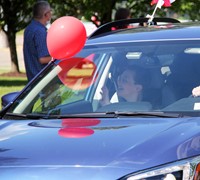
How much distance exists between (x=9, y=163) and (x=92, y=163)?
0.49 metres

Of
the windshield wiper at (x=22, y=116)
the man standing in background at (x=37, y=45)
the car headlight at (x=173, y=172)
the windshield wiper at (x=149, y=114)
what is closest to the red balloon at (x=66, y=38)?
the windshield wiper at (x=22, y=116)

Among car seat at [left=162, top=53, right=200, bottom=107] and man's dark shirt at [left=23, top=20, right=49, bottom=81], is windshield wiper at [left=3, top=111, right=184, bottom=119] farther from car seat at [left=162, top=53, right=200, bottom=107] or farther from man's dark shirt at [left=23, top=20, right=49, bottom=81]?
man's dark shirt at [left=23, top=20, right=49, bottom=81]

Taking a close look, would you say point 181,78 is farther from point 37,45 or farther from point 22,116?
point 37,45

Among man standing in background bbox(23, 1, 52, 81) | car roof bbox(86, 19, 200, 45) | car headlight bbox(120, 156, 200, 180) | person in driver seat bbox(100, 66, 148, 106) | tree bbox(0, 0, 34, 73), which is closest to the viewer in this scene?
car headlight bbox(120, 156, 200, 180)

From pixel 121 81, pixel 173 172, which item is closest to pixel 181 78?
pixel 121 81

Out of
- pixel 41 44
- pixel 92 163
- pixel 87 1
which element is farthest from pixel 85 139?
pixel 87 1

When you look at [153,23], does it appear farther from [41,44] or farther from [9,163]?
[9,163]

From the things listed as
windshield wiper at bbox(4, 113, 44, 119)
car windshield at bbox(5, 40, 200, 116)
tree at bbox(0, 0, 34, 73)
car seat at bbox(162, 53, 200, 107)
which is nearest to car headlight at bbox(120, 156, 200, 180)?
car windshield at bbox(5, 40, 200, 116)

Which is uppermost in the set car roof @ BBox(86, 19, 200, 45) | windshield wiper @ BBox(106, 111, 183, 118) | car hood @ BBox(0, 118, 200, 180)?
car roof @ BBox(86, 19, 200, 45)

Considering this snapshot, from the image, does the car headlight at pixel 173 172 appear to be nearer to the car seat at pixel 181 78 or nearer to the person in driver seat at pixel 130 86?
the car seat at pixel 181 78

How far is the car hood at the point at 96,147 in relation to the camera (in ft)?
11.6

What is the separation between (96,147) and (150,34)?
1.81 meters

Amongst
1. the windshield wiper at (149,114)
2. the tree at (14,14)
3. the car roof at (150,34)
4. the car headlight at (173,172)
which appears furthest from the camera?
the tree at (14,14)

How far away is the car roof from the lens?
520cm
